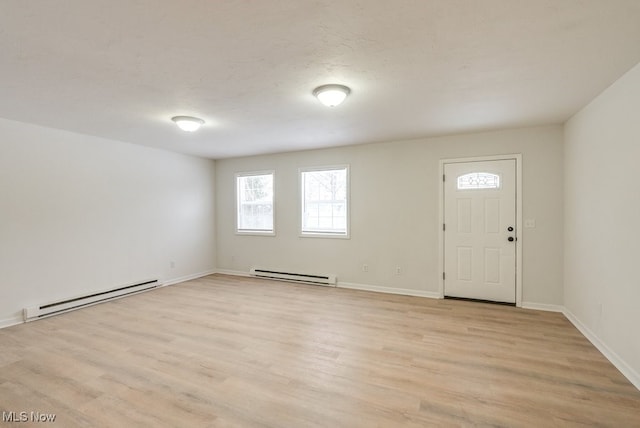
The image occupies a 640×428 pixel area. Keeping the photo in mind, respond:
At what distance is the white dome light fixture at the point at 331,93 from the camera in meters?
2.65

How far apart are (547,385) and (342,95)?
2.87 metres

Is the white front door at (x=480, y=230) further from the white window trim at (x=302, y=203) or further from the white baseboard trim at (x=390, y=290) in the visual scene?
the white window trim at (x=302, y=203)

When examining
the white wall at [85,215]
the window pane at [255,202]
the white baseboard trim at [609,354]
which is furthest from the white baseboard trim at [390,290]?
the white wall at [85,215]

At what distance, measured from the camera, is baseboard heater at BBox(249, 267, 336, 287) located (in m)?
5.29

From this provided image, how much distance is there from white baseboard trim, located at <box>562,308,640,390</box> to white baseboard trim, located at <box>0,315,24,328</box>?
6.20 meters

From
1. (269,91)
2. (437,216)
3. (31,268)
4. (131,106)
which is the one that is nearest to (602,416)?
(437,216)

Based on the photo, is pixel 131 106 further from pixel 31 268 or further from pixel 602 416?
pixel 602 416

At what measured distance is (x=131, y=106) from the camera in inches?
125

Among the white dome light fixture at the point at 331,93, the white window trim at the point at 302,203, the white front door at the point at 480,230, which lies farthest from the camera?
the white window trim at the point at 302,203

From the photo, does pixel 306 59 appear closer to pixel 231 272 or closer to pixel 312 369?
pixel 312 369

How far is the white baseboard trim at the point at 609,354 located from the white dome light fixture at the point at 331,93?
10.6 feet

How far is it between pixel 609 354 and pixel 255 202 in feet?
Answer: 18.0

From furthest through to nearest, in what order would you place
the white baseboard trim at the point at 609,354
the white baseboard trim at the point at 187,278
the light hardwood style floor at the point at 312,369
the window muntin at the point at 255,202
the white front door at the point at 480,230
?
the window muntin at the point at 255,202 → the white baseboard trim at the point at 187,278 → the white front door at the point at 480,230 → the white baseboard trim at the point at 609,354 → the light hardwood style floor at the point at 312,369

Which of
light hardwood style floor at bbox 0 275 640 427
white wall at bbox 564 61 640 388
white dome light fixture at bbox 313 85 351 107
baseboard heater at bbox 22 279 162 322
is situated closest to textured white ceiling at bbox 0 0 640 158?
white dome light fixture at bbox 313 85 351 107
